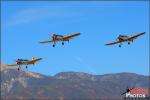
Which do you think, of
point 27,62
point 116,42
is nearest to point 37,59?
point 27,62

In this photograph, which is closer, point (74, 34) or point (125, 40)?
point (74, 34)

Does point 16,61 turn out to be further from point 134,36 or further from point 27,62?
point 134,36

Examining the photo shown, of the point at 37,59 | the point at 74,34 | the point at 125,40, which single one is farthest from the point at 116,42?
the point at 37,59

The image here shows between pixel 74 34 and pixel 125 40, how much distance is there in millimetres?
20075

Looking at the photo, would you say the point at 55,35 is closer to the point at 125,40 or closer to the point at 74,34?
the point at 74,34

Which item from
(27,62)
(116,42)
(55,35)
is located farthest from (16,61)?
(116,42)

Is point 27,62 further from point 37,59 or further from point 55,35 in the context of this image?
point 55,35

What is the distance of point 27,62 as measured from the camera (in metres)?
131

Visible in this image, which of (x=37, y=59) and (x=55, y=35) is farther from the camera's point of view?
(x=55, y=35)

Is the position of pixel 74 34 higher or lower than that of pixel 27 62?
higher

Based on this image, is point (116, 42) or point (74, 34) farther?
point (116, 42)

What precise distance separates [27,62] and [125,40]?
3271 cm

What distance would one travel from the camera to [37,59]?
128 metres

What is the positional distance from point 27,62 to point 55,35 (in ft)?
43.0
